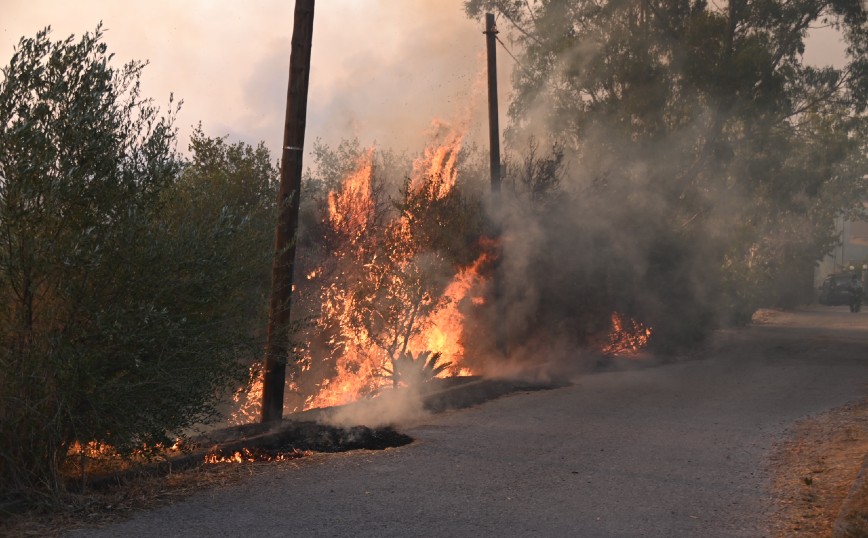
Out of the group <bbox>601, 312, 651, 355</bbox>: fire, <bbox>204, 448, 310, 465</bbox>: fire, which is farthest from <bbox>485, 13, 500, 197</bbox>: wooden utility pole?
<bbox>204, 448, 310, 465</bbox>: fire

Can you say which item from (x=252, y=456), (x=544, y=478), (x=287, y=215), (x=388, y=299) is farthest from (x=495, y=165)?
(x=544, y=478)

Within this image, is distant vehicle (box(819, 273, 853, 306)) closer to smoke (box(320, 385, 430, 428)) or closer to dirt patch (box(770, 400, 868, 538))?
dirt patch (box(770, 400, 868, 538))

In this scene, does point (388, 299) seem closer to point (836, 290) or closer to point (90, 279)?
point (90, 279)

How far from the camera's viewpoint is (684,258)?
25.6 metres

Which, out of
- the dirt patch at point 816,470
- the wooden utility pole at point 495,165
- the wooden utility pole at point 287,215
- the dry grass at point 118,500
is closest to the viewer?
the dry grass at point 118,500

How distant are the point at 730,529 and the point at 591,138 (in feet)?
83.1

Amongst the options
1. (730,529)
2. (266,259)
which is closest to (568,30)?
(266,259)

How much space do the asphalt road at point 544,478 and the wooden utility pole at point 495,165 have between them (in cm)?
450

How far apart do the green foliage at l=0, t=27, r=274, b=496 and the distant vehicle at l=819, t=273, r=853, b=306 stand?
5362cm

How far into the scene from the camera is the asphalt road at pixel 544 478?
22.8ft

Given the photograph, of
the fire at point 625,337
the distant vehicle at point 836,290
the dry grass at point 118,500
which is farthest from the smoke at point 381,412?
the distant vehicle at point 836,290

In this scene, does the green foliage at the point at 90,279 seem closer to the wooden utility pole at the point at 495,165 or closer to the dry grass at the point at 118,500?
the dry grass at the point at 118,500

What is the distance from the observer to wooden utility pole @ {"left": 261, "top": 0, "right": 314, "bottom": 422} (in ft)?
34.1

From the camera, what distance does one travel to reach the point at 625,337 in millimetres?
23922
